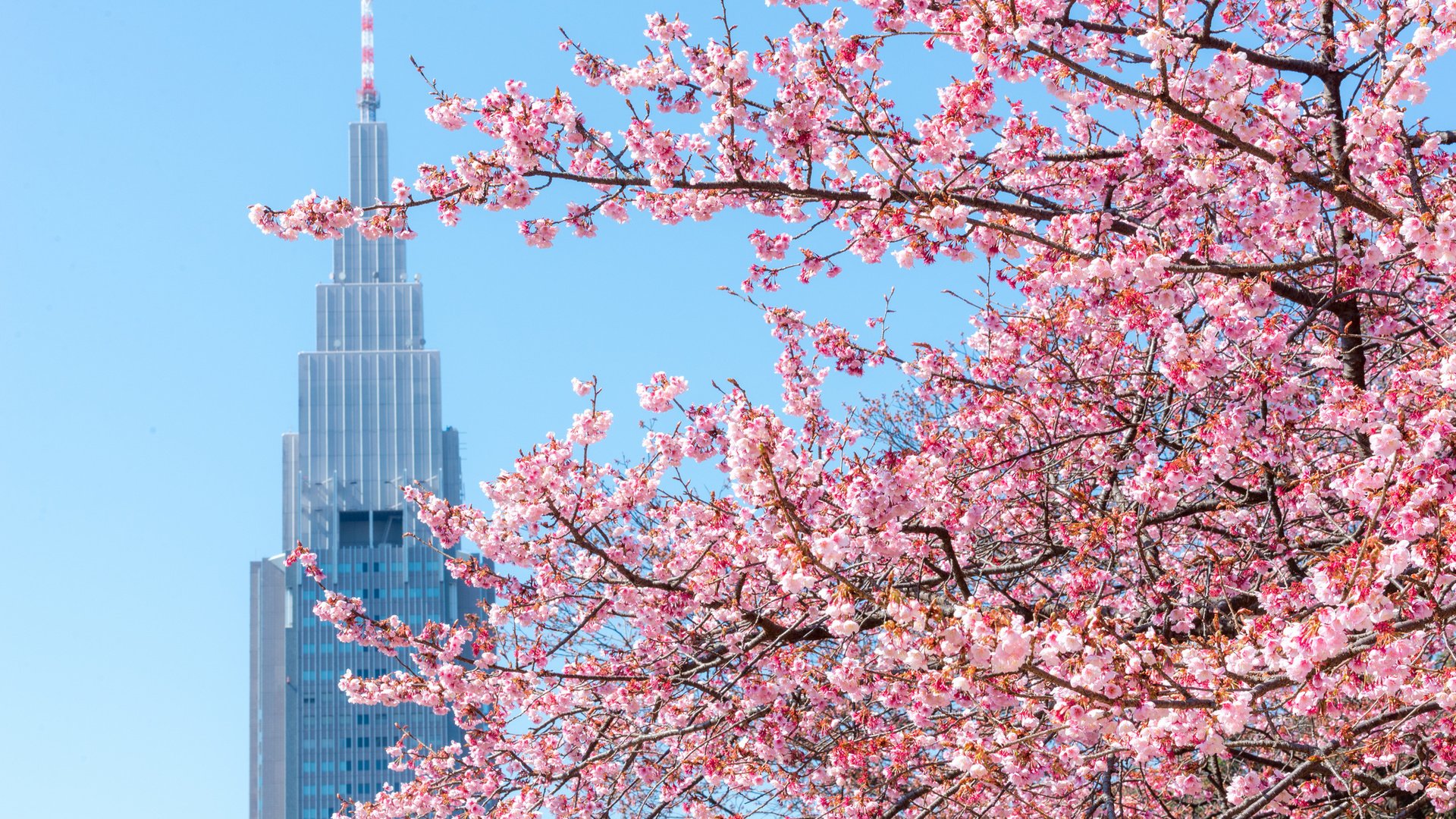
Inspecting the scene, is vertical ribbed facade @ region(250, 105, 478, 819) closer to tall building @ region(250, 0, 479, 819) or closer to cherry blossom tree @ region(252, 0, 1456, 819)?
tall building @ region(250, 0, 479, 819)

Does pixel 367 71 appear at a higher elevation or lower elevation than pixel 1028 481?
higher

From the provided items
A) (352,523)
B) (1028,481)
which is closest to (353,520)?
(352,523)

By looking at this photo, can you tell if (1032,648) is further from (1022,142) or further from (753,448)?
(1022,142)

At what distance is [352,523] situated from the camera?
125 meters

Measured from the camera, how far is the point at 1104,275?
6.02m

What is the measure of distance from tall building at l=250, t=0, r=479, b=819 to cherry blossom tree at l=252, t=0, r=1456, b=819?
102 m

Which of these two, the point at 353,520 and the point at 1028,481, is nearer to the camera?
the point at 1028,481

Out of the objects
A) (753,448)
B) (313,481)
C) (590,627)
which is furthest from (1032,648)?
(313,481)

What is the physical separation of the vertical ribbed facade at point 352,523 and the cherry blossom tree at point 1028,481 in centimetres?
9903

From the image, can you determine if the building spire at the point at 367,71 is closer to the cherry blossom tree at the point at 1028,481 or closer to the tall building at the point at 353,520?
the tall building at the point at 353,520

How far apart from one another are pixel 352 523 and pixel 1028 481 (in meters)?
121

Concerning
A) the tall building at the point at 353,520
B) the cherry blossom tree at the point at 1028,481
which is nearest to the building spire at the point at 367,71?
the tall building at the point at 353,520

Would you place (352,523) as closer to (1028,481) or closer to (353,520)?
(353,520)

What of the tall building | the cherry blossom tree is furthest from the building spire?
the cherry blossom tree
